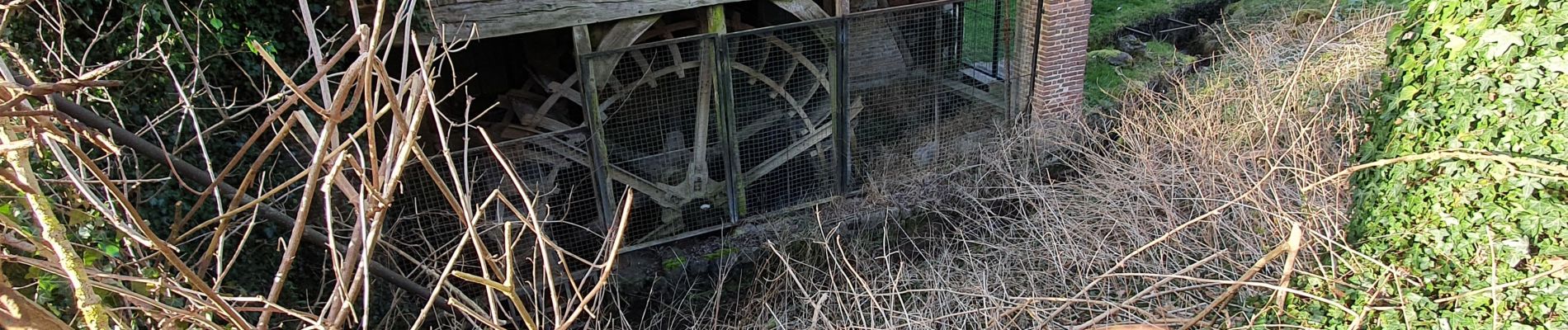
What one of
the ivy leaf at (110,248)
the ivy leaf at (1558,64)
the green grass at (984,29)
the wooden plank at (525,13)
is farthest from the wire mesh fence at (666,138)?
the ivy leaf at (1558,64)

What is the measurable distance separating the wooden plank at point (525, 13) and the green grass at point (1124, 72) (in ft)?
16.8

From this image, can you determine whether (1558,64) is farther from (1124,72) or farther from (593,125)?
(1124,72)

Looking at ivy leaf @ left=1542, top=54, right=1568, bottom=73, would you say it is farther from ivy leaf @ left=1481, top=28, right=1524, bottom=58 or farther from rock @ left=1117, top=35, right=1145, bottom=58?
rock @ left=1117, top=35, right=1145, bottom=58

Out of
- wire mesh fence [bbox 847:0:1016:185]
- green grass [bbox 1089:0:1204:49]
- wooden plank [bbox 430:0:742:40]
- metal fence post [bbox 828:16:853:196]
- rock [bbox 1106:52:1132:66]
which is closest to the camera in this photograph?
wooden plank [bbox 430:0:742:40]

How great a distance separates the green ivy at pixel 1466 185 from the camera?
127 inches

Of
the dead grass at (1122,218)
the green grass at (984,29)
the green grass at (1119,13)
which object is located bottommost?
the green grass at (1119,13)

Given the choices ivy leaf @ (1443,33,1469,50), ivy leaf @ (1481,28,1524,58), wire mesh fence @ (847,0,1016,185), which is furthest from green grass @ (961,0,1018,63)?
ivy leaf @ (1481,28,1524,58)

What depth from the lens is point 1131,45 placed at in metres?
11.3

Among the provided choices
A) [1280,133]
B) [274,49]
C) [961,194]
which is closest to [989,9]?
[961,194]

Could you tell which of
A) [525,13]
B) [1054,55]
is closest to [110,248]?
[525,13]

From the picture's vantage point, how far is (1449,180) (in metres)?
3.51

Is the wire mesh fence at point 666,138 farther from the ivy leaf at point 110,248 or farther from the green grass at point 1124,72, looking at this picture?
the green grass at point 1124,72

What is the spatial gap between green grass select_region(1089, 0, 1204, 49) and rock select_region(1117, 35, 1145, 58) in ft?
0.55

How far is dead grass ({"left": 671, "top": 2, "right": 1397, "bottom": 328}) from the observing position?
4.76 metres
